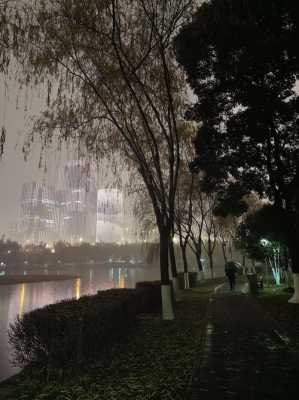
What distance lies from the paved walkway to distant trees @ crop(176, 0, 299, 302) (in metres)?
6.39

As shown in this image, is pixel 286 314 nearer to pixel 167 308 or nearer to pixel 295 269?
pixel 295 269

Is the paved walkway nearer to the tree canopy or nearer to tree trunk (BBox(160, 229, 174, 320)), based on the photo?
tree trunk (BBox(160, 229, 174, 320))

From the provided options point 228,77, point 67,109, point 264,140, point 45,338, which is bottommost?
point 45,338

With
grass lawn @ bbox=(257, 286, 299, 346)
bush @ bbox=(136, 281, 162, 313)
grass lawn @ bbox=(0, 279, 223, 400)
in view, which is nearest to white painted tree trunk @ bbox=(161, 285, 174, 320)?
bush @ bbox=(136, 281, 162, 313)

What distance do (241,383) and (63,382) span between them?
9.95 feet

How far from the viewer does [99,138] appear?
1158 centimetres

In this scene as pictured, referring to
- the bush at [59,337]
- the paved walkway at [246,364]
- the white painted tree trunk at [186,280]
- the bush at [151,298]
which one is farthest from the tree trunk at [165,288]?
the white painted tree trunk at [186,280]

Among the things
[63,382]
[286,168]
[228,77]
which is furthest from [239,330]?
[228,77]

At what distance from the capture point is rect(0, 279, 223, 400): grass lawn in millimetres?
5277

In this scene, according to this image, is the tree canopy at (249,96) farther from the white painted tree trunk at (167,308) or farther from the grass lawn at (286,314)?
the white painted tree trunk at (167,308)

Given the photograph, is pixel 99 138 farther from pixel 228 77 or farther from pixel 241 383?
pixel 241 383

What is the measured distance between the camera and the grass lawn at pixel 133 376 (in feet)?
17.3

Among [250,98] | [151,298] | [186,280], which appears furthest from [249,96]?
[186,280]

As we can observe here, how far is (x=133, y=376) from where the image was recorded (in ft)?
19.9
